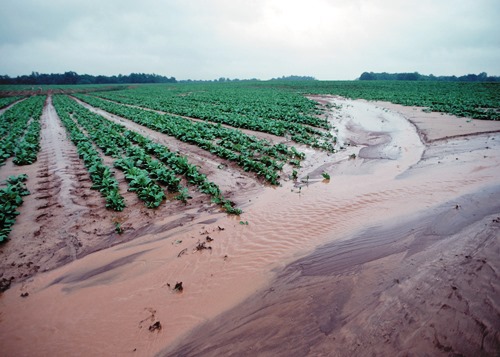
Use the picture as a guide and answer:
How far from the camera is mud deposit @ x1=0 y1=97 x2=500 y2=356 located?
130 inches

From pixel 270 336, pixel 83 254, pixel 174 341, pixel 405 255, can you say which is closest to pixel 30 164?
pixel 83 254

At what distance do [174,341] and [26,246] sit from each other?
4206 mm

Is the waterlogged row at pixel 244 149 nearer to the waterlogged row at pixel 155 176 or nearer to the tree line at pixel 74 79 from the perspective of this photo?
the waterlogged row at pixel 155 176

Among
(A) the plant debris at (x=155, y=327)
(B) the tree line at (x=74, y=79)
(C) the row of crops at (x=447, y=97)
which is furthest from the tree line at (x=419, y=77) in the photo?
(A) the plant debris at (x=155, y=327)

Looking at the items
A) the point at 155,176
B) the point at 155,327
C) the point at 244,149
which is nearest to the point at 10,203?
the point at 155,176

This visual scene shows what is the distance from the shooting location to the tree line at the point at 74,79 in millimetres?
104812

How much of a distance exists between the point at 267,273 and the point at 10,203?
276 inches

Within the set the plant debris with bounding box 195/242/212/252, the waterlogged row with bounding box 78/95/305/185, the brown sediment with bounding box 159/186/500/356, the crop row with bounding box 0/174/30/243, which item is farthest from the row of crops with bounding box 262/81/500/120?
the crop row with bounding box 0/174/30/243

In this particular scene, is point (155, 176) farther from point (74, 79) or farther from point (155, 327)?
point (74, 79)

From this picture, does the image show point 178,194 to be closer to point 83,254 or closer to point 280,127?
point 83,254

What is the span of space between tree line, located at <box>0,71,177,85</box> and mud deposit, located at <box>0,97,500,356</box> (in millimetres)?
136598

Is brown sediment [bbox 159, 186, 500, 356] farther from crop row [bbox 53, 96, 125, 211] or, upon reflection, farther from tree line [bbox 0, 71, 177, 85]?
tree line [bbox 0, 71, 177, 85]

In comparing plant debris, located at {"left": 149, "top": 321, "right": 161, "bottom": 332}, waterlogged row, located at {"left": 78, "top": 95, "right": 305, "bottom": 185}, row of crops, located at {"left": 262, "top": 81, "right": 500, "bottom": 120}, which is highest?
row of crops, located at {"left": 262, "top": 81, "right": 500, "bottom": 120}

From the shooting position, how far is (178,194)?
7547mm
